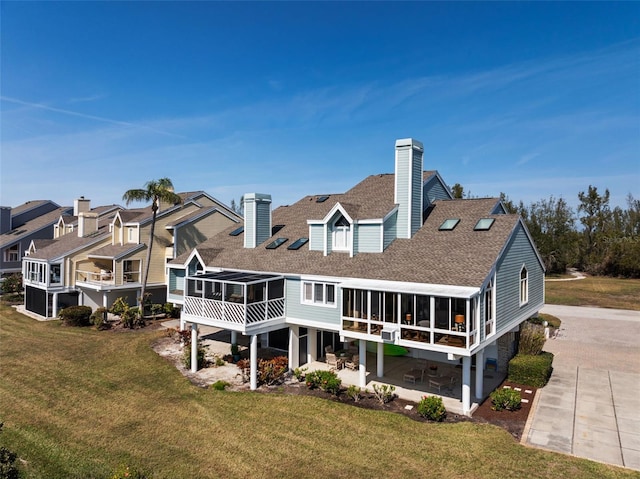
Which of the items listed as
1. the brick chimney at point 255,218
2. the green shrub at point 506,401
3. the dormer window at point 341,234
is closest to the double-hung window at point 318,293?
the dormer window at point 341,234

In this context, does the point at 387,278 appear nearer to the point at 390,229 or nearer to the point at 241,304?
the point at 390,229

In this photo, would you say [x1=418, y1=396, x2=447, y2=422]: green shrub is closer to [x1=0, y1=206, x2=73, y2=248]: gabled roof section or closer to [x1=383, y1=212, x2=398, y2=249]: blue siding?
[x1=383, y1=212, x2=398, y2=249]: blue siding

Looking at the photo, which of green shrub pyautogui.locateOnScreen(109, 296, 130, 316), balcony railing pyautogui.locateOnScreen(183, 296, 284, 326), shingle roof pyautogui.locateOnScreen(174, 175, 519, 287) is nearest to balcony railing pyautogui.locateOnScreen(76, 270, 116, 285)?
green shrub pyautogui.locateOnScreen(109, 296, 130, 316)

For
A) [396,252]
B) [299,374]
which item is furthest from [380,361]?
[396,252]

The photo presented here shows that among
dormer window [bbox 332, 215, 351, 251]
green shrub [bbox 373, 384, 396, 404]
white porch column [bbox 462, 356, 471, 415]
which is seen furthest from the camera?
dormer window [bbox 332, 215, 351, 251]

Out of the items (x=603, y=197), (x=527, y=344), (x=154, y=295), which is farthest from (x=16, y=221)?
(x=603, y=197)

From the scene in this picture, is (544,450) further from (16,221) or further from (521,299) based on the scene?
(16,221)
